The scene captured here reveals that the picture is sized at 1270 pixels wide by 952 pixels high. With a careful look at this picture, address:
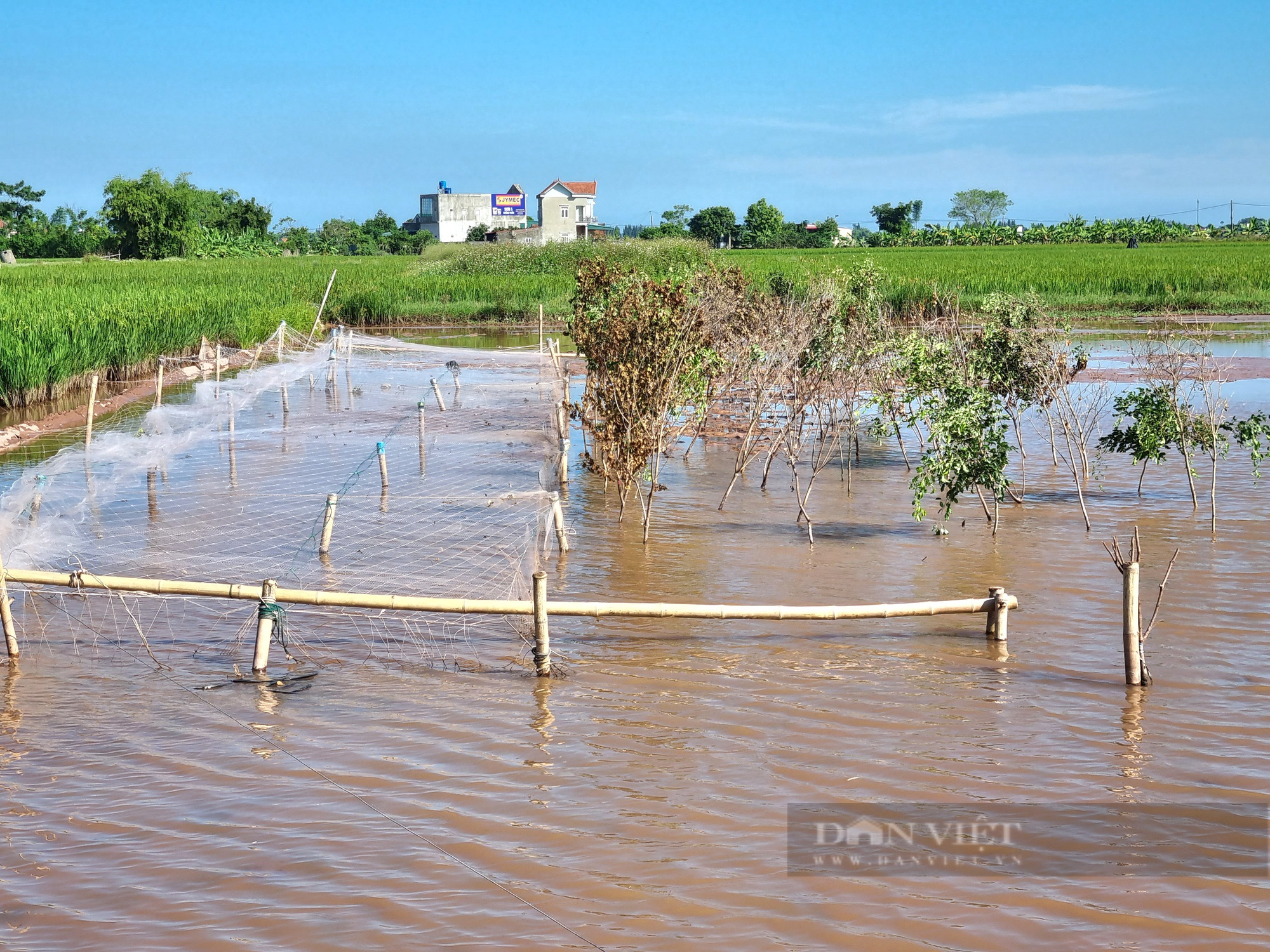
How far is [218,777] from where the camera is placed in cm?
527

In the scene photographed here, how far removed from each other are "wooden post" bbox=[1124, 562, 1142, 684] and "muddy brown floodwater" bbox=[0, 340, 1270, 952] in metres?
0.10

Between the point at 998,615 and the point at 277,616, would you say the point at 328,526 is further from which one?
the point at 998,615

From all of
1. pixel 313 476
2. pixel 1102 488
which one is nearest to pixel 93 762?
pixel 313 476

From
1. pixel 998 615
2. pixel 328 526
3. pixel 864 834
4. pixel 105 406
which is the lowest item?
pixel 864 834

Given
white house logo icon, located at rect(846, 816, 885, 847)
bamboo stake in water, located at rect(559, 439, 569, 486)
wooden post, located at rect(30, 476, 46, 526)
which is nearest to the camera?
white house logo icon, located at rect(846, 816, 885, 847)

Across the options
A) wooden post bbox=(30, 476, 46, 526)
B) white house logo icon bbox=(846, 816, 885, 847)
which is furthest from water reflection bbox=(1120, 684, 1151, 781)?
wooden post bbox=(30, 476, 46, 526)

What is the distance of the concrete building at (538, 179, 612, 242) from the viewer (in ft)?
248

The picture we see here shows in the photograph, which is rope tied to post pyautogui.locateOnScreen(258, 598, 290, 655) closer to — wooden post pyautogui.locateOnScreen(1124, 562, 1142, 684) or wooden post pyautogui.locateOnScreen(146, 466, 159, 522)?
wooden post pyautogui.locateOnScreen(146, 466, 159, 522)

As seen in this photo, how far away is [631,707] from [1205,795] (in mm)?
2704

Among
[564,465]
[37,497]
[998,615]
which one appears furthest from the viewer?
[564,465]

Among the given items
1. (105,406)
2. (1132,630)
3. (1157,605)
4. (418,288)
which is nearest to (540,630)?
(1132,630)

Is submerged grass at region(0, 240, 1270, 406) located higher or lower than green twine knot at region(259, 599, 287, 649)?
higher

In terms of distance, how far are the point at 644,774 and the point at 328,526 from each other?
4.41m

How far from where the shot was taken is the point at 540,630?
6.42 m
